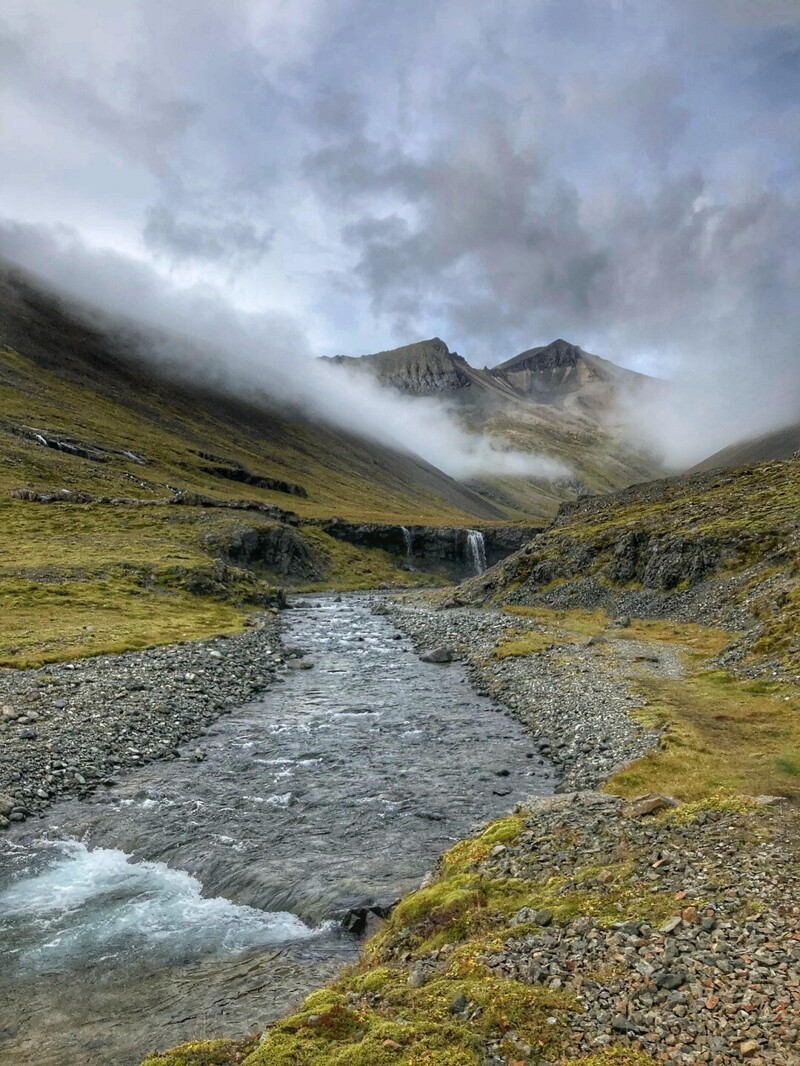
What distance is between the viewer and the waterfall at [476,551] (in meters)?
164

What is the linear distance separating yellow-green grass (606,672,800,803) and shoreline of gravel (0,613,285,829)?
2089 cm

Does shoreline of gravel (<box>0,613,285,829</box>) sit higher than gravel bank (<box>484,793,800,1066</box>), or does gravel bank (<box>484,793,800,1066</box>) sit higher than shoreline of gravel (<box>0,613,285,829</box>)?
gravel bank (<box>484,793,800,1066</box>)

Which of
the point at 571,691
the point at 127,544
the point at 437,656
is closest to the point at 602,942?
the point at 571,691

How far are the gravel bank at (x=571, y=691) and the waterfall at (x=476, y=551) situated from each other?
92145mm

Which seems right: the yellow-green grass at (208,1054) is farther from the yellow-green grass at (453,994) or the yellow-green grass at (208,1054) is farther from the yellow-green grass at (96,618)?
the yellow-green grass at (96,618)

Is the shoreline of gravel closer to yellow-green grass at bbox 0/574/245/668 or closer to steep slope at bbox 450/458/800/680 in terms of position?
yellow-green grass at bbox 0/574/245/668

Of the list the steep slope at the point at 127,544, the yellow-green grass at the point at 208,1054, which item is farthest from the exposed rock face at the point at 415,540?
the yellow-green grass at the point at 208,1054

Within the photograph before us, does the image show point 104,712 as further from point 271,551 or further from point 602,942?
point 271,551

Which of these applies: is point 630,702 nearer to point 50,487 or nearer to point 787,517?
point 787,517

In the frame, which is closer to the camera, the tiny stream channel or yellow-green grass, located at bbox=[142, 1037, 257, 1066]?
yellow-green grass, located at bbox=[142, 1037, 257, 1066]

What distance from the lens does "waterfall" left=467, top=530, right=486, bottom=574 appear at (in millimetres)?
163625

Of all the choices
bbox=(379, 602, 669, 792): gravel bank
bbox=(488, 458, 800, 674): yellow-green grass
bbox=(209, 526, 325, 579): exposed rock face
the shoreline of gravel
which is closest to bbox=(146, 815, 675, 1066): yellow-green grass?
bbox=(379, 602, 669, 792): gravel bank

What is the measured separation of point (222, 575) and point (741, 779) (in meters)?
75.4

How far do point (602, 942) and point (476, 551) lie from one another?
152 meters
